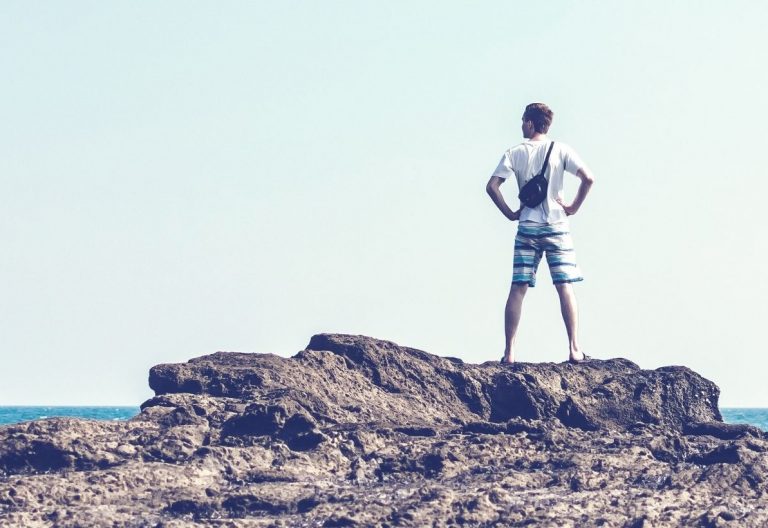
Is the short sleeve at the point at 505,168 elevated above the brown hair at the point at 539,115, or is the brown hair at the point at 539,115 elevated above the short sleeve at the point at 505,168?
the brown hair at the point at 539,115

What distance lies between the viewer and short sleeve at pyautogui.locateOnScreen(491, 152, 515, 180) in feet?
39.2

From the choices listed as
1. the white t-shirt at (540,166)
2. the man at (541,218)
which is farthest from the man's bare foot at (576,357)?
the white t-shirt at (540,166)

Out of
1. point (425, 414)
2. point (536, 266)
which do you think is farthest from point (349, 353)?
point (536, 266)

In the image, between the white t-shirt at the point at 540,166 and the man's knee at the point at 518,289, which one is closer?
the white t-shirt at the point at 540,166

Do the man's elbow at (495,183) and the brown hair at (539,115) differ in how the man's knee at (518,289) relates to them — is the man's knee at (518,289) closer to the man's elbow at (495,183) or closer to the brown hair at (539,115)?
the man's elbow at (495,183)

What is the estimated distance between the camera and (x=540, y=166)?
11875 millimetres

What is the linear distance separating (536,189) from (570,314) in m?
1.07

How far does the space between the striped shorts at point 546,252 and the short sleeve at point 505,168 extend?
0.44m

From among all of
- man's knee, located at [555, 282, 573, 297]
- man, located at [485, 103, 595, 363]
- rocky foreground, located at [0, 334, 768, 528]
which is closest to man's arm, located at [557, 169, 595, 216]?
man, located at [485, 103, 595, 363]

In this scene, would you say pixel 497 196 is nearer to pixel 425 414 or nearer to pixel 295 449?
pixel 425 414

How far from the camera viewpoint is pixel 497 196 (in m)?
12.0

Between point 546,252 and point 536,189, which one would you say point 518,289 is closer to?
point 546,252

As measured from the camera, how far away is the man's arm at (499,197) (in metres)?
12.0

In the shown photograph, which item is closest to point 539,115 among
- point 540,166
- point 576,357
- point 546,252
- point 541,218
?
point 540,166
